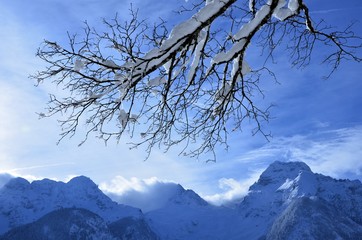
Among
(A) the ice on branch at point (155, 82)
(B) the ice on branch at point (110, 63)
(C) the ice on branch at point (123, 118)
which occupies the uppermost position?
(B) the ice on branch at point (110, 63)

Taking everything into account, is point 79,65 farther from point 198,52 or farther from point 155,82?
point 198,52

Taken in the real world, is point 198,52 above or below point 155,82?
above

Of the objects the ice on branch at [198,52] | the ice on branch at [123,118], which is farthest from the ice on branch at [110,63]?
the ice on branch at [198,52]

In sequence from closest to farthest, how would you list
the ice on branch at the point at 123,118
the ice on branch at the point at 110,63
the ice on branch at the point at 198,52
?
the ice on branch at the point at 198,52, the ice on branch at the point at 110,63, the ice on branch at the point at 123,118

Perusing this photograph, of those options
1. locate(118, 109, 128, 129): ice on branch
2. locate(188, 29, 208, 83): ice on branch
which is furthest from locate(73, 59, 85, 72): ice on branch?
locate(188, 29, 208, 83): ice on branch

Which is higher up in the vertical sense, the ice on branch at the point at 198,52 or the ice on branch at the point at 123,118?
the ice on branch at the point at 198,52

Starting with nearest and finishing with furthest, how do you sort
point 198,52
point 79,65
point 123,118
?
point 198,52, point 79,65, point 123,118

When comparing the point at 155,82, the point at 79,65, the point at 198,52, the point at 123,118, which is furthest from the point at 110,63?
the point at 198,52

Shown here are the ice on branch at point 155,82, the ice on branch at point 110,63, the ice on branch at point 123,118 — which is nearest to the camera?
the ice on branch at point 110,63

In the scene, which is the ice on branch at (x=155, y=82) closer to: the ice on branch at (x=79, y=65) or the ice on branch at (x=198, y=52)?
the ice on branch at (x=198, y=52)

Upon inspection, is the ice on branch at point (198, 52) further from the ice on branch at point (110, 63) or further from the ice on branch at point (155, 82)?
the ice on branch at point (110, 63)

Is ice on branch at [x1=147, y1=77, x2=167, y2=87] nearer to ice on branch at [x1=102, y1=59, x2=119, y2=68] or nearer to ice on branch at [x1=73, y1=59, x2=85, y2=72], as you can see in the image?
ice on branch at [x1=102, y1=59, x2=119, y2=68]

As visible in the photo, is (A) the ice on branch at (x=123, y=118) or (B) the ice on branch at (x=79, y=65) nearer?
(B) the ice on branch at (x=79, y=65)

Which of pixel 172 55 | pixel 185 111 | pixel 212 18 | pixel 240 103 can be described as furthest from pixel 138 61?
pixel 240 103
